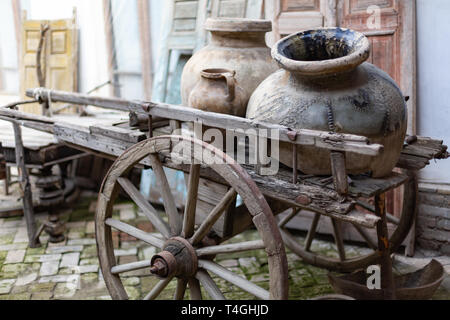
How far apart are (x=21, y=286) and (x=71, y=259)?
490 mm

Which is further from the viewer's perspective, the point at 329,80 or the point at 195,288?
the point at 195,288

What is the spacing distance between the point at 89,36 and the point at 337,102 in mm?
4218

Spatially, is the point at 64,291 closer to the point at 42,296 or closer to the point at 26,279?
the point at 42,296

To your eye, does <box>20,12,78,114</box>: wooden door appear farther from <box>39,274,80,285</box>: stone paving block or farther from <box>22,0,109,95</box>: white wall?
<box>39,274,80,285</box>: stone paving block

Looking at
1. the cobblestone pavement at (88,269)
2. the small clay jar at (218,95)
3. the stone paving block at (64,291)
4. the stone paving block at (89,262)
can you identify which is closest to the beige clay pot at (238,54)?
the small clay jar at (218,95)

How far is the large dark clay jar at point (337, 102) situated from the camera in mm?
2410

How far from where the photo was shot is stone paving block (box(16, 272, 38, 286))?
3867 mm

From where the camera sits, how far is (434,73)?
379cm

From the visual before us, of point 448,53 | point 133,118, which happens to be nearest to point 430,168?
point 448,53

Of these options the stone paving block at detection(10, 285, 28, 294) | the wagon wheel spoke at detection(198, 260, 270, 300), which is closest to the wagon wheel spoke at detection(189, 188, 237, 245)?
the wagon wheel spoke at detection(198, 260, 270, 300)

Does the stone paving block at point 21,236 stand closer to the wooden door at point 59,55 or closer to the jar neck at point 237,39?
the wooden door at point 59,55

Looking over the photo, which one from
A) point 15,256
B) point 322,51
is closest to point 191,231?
point 322,51

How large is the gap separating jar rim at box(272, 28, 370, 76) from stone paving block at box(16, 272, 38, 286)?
2.51m

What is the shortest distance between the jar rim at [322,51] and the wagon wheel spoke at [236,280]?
98cm
